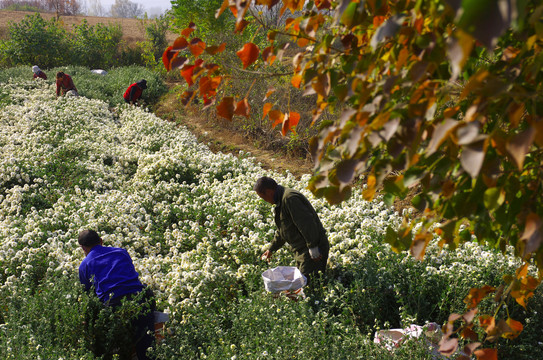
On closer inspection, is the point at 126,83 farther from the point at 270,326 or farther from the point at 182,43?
the point at 182,43

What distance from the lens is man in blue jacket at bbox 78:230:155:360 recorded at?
4527 mm

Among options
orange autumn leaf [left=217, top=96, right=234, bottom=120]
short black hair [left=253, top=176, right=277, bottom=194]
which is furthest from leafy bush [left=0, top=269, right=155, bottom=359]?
orange autumn leaf [left=217, top=96, right=234, bottom=120]

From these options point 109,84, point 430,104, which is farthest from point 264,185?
point 109,84

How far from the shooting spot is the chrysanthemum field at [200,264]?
3.98 metres

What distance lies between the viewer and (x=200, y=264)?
5.52 metres

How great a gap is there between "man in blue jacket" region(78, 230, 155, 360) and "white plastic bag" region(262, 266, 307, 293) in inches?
48.9

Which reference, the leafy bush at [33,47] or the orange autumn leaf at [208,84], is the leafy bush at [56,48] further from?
the orange autumn leaf at [208,84]

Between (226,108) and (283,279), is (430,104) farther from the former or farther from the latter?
(283,279)

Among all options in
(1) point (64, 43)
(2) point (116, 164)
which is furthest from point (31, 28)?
(2) point (116, 164)

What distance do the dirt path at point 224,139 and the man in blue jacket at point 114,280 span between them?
5173mm

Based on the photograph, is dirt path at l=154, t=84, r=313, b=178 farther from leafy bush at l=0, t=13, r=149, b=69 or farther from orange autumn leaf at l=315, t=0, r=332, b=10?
leafy bush at l=0, t=13, r=149, b=69

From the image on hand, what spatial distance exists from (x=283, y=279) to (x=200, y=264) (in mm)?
1137

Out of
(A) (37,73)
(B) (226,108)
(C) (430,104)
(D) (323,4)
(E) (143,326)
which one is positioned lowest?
(E) (143,326)

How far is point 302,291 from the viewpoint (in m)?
4.74
